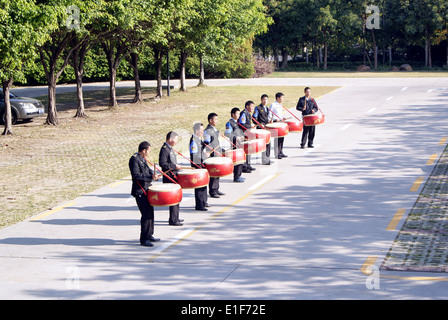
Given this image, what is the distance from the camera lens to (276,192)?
50.0 feet

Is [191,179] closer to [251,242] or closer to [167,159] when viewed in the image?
[167,159]

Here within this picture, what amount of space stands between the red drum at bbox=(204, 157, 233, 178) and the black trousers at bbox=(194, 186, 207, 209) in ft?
1.22

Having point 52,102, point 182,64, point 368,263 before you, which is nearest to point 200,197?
point 368,263

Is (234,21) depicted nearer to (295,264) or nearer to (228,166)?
(228,166)

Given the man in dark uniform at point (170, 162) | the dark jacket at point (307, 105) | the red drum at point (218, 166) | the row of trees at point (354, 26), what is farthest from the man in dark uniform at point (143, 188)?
the row of trees at point (354, 26)

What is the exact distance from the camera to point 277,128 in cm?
1798

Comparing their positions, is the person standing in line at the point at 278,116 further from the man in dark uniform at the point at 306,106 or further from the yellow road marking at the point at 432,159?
the yellow road marking at the point at 432,159

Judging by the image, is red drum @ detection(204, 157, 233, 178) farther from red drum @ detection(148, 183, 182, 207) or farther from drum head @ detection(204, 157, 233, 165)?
red drum @ detection(148, 183, 182, 207)

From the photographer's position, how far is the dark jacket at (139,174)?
11352mm

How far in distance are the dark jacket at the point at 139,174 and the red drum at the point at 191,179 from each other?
112 centimetres

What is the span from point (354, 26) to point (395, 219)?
53.4 m

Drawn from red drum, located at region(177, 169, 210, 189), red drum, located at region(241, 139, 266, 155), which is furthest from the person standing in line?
red drum, located at region(177, 169, 210, 189)

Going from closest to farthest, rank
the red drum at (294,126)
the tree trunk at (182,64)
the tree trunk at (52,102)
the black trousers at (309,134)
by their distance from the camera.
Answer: the red drum at (294,126)
the black trousers at (309,134)
the tree trunk at (52,102)
the tree trunk at (182,64)

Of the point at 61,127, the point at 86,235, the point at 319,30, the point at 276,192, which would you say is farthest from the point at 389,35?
the point at 86,235
